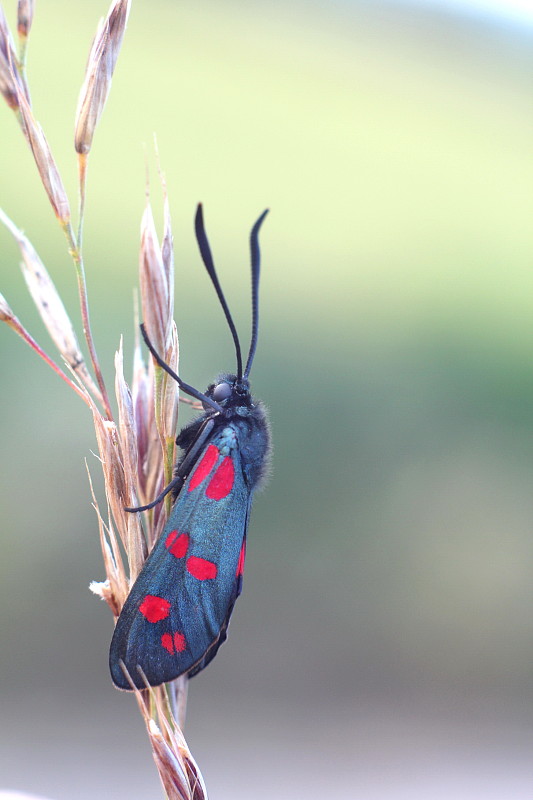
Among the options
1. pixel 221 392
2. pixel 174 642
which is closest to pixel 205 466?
pixel 221 392

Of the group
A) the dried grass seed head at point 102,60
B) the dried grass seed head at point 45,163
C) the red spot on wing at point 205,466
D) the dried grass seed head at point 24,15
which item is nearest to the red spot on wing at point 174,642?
the red spot on wing at point 205,466

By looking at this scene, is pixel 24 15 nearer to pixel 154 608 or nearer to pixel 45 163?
pixel 45 163

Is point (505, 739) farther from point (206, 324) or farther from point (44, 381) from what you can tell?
point (44, 381)

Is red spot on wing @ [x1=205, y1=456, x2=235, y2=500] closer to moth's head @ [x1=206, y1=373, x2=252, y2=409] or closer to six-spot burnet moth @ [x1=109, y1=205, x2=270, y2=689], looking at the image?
six-spot burnet moth @ [x1=109, y1=205, x2=270, y2=689]

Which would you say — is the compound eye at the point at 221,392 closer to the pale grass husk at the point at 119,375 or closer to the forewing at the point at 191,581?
the forewing at the point at 191,581

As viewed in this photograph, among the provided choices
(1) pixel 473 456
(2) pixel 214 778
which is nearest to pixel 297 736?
(2) pixel 214 778
